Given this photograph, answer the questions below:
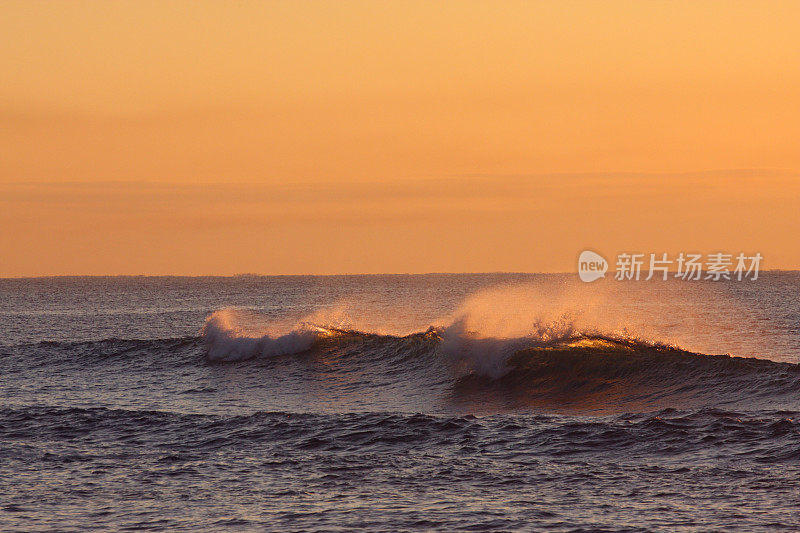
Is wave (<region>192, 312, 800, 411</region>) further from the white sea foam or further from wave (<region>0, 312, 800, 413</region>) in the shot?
the white sea foam

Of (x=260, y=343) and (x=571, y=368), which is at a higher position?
(x=571, y=368)

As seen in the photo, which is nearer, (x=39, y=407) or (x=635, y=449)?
(x=635, y=449)

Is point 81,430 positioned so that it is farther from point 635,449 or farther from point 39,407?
point 635,449

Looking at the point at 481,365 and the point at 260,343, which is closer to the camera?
the point at 481,365

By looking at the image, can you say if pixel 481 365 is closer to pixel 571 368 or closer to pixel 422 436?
pixel 571 368

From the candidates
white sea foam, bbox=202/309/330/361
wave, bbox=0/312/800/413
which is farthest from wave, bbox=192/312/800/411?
white sea foam, bbox=202/309/330/361

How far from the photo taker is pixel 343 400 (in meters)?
24.6

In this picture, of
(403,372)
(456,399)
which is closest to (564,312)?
(403,372)

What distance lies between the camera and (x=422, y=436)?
58.4ft

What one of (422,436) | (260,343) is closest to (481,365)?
(422,436)

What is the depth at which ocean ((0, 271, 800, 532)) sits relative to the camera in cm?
1256

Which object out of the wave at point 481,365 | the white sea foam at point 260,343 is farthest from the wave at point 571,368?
the white sea foam at point 260,343

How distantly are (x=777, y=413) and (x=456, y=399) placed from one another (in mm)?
8806

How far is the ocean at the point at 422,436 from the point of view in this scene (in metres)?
12.6
